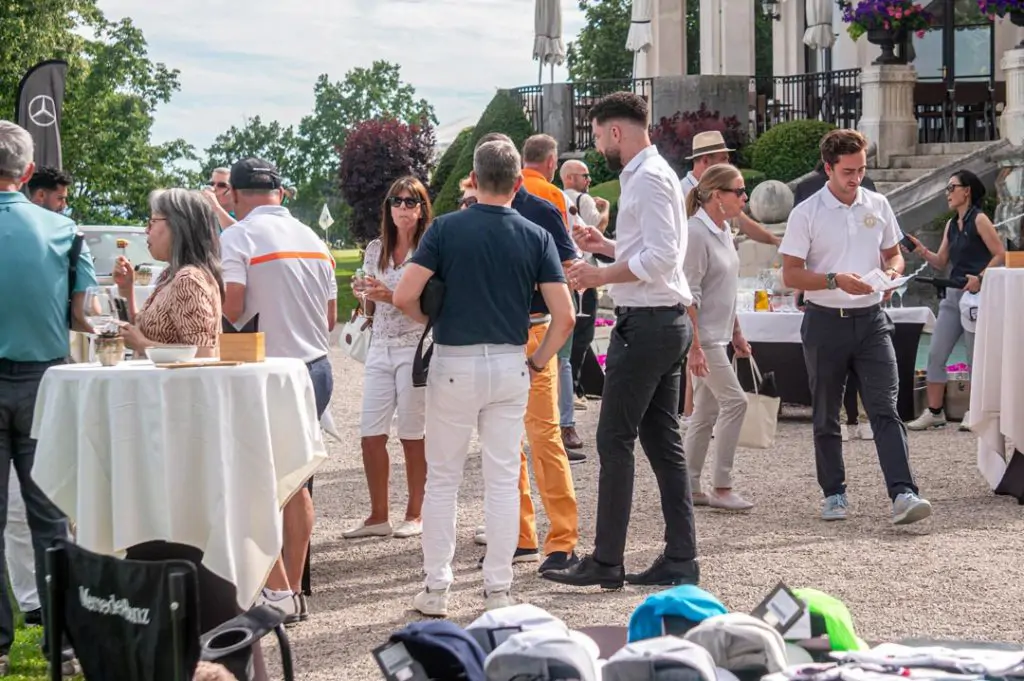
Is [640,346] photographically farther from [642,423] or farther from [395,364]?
[395,364]

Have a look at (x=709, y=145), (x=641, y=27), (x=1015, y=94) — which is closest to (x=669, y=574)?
(x=709, y=145)

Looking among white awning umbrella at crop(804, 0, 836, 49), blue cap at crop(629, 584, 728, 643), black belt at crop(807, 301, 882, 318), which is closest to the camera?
blue cap at crop(629, 584, 728, 643)

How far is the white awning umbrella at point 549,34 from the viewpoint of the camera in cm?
3412

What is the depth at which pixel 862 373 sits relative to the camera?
332 inches

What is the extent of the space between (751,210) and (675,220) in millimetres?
15225

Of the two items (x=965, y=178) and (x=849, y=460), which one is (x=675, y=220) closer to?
(x=849, y=460)

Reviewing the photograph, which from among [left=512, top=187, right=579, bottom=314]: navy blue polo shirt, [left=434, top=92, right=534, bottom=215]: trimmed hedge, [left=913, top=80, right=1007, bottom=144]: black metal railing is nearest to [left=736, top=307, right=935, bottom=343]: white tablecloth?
[left=512, top=187, right=579, bottom=314]: navy blue polo shirt

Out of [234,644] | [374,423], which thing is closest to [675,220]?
[374,423]

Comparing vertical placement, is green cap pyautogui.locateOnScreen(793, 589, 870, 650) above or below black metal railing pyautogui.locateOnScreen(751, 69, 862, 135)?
below

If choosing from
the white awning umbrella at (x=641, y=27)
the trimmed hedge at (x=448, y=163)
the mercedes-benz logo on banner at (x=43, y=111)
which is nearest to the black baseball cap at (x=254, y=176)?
the mercedes-benz logo on banner at (x=43, y=111)

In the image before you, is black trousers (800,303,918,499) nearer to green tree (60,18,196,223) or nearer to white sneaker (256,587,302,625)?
white sneaker (256,587,302,625)

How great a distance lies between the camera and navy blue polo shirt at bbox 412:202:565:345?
6363 millimetres

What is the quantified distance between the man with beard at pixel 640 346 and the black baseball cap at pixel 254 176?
1.38m

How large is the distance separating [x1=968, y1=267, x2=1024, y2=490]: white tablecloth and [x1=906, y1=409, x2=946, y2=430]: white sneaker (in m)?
2.90
